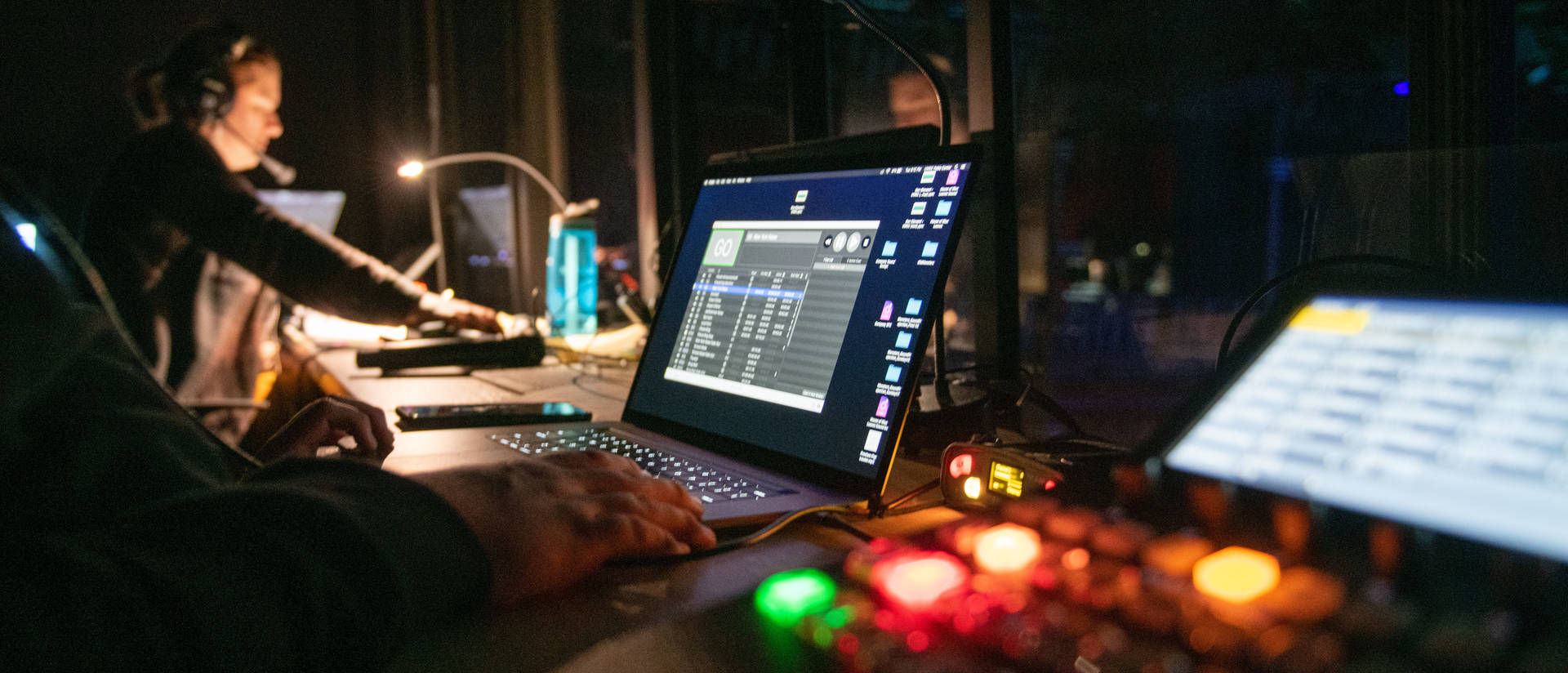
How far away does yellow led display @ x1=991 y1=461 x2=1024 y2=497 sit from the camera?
2.18 feet

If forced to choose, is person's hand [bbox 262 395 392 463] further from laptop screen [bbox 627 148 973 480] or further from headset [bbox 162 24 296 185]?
headset [bbox 162 24 296 185]

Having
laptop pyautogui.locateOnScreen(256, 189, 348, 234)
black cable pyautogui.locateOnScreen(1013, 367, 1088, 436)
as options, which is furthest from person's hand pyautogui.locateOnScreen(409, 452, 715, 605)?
laptop pyautogui.locateOnScreen(256, 189, 348, 234)

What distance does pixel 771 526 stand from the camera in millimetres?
643

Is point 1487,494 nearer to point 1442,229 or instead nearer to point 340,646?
point 1442,229

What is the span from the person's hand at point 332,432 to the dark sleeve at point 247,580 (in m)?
0.44

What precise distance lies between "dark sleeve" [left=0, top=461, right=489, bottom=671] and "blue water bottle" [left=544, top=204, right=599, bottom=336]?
5.75 ft

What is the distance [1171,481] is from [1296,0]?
0.93 meters

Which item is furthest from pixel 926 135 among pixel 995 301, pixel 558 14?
pixel 558 14

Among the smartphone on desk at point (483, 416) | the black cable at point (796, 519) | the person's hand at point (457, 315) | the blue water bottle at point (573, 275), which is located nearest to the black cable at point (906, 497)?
the black cable at point (796, 519)

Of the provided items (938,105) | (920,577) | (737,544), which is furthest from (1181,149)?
(920,577)

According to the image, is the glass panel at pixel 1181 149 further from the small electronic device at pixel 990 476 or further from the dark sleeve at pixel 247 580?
the dark sleeve at pixel 247 580

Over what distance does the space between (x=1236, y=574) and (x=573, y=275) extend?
6.61 ft

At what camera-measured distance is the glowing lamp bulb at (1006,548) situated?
412 millimetres

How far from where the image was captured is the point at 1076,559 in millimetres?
398
